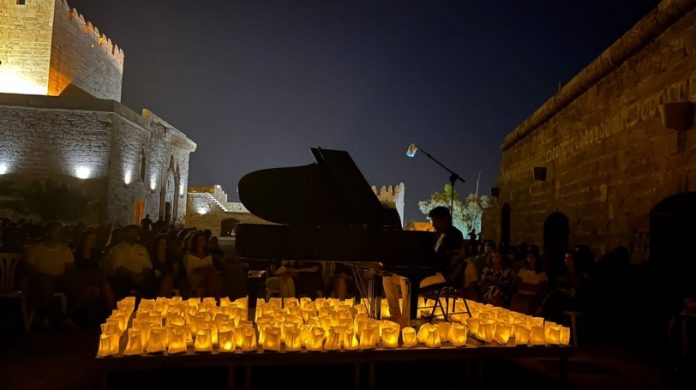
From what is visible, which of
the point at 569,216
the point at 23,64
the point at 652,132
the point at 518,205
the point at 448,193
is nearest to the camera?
the point at 652,132

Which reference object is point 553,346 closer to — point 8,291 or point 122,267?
point 122,267

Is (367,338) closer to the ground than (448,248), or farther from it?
closer to the ground

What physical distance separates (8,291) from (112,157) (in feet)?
42.9

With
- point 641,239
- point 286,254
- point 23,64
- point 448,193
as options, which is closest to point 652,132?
point 641,239

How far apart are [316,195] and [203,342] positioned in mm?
1466

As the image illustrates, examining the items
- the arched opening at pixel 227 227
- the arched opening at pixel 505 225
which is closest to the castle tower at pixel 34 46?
the arched opening at pixel 227 227

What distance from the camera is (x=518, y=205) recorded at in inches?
474

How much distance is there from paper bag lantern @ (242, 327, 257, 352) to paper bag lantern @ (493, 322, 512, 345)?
1.78m

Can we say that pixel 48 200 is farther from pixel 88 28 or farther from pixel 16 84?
pixel 88 28

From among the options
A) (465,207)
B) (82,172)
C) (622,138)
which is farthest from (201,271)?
(465,207)

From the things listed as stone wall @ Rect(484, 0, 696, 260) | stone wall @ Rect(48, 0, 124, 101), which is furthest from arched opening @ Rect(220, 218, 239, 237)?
stone wall @ Rect(484, 0, 696, 260)

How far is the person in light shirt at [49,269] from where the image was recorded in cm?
569

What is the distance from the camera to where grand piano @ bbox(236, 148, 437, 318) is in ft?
12.7

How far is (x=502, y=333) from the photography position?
12.9ft
